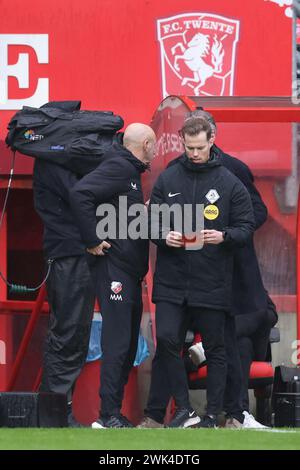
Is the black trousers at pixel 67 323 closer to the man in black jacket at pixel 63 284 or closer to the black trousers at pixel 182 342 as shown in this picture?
the man in black jacket at pixel 63 284

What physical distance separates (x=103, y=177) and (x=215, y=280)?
2.73 ft

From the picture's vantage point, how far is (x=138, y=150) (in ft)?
27.6

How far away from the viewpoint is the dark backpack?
8.84 meters

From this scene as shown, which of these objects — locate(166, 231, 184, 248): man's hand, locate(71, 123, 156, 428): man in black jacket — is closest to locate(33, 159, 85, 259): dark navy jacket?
locate(71, 123, 156, 428): man in black jacket

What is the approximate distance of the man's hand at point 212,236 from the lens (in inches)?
316

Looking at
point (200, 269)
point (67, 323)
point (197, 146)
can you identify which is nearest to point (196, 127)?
point (197, 146)

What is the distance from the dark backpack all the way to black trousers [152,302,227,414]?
1124 millimetres

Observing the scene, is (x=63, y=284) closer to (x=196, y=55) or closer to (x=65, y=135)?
(x=65, y=135)

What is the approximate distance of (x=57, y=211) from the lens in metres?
8.88

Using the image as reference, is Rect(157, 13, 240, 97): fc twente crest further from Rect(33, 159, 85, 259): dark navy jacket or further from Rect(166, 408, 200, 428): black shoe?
Rect(166, 408, 200, 428): black shoe

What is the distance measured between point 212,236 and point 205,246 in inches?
3.9

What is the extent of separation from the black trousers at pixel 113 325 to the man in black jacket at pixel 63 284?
1.96ft
